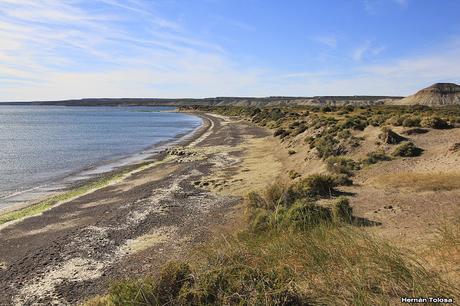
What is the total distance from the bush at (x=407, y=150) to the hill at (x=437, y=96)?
122 metres

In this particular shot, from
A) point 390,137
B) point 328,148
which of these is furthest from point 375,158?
point 328,148

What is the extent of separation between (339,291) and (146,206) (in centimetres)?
1315

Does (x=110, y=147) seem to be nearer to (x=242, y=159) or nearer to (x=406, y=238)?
(x=242, y=159)

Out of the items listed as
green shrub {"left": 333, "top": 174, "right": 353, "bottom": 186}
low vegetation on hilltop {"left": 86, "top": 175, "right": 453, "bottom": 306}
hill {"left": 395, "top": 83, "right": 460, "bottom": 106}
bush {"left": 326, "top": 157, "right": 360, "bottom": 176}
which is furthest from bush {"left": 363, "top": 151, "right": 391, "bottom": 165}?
hill {"left": 395, "top": 83, "right": 460, "bottom": 106}

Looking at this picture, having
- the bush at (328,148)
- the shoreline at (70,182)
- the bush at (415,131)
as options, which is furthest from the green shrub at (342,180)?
the shoreline at (70,182)

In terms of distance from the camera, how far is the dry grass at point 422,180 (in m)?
13.9

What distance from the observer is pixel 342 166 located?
62.8ft

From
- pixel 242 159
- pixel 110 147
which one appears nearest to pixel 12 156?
pixel 110 147

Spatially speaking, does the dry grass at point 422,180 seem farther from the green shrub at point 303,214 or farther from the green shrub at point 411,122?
the green shrub at point 411,122

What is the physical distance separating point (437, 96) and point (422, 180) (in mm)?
137938

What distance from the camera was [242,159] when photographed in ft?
100

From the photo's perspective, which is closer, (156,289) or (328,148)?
(156,289)

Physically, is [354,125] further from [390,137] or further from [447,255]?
[447,255]

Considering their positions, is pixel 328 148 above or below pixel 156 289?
below
